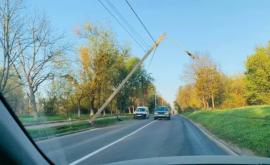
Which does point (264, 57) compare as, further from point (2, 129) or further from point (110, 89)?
point (2, 129)

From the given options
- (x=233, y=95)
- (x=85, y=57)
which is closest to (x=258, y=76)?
(x=233, y=95)

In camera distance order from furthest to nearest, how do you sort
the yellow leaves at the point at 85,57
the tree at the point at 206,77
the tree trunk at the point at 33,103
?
the tree at the point at 206,77, the yellow leaves at the point at 85,57, the tree trunk at the point at 33,103

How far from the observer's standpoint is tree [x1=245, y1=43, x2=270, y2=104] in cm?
7838

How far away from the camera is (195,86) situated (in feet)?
249

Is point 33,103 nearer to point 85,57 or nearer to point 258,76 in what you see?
point 85,57

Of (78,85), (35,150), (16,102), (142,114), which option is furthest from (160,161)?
(142,114)

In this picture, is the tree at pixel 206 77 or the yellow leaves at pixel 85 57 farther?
the tree at pixel 206 77

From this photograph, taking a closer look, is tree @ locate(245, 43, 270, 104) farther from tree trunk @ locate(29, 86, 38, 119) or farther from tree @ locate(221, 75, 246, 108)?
tree trunk @ locate(29, 86, 38, 119)

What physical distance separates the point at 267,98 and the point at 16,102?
256 feet

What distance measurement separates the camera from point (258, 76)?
79.3 meters

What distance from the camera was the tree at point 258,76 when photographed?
257 feet

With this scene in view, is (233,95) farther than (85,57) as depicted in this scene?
Yes

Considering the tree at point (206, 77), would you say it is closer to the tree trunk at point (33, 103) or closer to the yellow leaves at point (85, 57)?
the yellow leaves at point (85, 57)

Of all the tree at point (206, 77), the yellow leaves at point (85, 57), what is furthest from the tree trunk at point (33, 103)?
the tree at point (206, 77)
